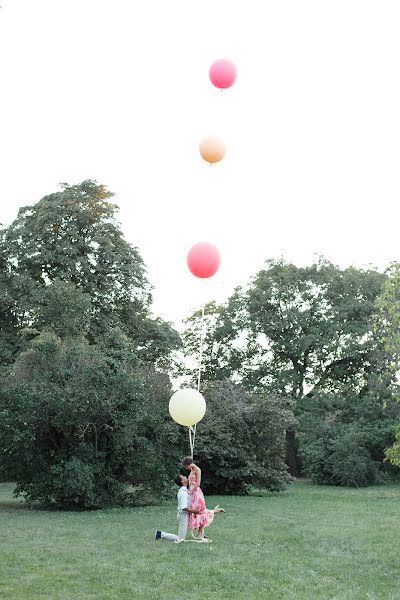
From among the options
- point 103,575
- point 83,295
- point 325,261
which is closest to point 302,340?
point 325,261

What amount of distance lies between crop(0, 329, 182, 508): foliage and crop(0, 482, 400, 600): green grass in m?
1.27

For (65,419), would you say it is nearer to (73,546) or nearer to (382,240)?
(73,546)

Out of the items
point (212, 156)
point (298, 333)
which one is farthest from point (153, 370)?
point (298, 333)

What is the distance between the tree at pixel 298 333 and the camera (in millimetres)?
37969

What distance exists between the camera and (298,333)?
128 ft

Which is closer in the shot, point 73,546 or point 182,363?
point 73,546

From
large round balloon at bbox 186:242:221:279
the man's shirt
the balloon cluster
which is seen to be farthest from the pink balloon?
the man's shirt

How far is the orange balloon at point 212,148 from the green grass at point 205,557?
5382mm

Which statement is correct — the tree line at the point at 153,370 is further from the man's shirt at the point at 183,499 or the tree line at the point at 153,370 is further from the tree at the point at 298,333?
the man's shirt at the point at 183,499

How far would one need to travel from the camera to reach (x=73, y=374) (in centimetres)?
1925

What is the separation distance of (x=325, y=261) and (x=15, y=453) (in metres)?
25.2

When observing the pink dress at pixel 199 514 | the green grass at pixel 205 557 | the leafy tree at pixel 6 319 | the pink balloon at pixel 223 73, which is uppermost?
the leafy tree at pixel 6 319

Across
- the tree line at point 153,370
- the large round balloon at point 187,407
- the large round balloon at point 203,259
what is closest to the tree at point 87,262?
the tree line at point 153,370

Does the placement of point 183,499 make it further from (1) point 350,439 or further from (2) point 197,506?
(1) point 350,439
